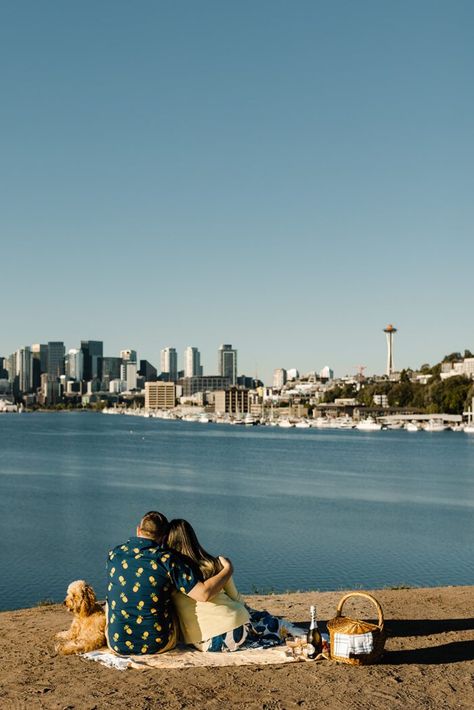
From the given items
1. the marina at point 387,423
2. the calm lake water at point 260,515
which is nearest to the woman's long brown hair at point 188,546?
the calm lake water at point 260,515

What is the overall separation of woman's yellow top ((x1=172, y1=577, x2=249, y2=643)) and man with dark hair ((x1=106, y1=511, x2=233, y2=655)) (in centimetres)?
9

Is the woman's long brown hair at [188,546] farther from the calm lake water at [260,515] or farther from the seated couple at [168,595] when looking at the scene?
the calm lake water at [260,515]

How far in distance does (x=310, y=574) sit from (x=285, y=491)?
22.5 metres

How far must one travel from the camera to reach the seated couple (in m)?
5.91

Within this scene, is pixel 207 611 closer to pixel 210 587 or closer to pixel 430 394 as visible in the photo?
pixel 210 587

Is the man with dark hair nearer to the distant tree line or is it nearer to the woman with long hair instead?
the woman with long hair

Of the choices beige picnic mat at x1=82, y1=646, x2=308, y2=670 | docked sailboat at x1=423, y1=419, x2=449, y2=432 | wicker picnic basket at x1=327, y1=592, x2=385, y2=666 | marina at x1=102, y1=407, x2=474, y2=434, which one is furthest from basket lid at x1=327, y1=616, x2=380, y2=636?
docked sailboat at x1=423, y1=419, x2=449, y2=432

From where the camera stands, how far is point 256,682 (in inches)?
231

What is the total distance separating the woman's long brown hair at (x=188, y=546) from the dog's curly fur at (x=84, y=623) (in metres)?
0.98

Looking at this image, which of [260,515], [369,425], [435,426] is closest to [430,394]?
[369,425]

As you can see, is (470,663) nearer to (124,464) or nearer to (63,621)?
(63,621)

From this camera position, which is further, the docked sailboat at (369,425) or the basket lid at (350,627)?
the docked sailboat at (369,425)

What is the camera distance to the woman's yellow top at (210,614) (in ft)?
19.9

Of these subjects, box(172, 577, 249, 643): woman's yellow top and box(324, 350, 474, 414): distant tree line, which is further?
box(324, 350, 474, 414): distant tree line
